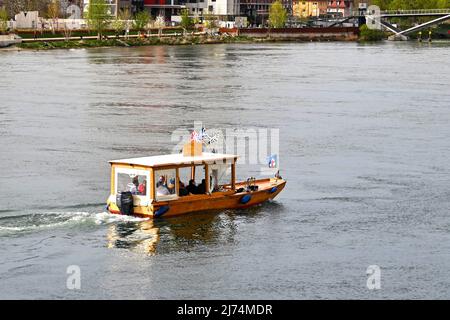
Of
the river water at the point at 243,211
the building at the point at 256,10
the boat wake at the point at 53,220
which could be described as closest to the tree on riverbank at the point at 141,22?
the building at the point at 256,10

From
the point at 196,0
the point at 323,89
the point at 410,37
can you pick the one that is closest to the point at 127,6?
the point at 196,0

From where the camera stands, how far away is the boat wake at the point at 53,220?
84.1ft

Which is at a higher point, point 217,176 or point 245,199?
point 217,176

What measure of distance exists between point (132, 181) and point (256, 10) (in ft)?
484

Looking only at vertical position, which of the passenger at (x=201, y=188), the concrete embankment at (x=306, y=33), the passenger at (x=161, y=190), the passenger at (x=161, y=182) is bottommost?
the concrete embankment at (x=306, y=33)

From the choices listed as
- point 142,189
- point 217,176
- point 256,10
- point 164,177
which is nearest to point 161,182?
point 164,177

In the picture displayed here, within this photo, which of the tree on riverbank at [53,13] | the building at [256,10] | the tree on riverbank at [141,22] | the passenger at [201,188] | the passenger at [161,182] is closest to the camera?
the passenger at [161,182]

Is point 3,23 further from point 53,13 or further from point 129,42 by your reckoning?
point 53,13

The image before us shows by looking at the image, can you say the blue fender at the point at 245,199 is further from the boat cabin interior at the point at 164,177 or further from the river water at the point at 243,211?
the river water at the point at 243,211

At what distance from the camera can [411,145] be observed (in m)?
39.0

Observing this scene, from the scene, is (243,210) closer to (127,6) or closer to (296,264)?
(296,264)

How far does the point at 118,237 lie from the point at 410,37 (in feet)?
437

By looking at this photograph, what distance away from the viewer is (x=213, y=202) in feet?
90.3
